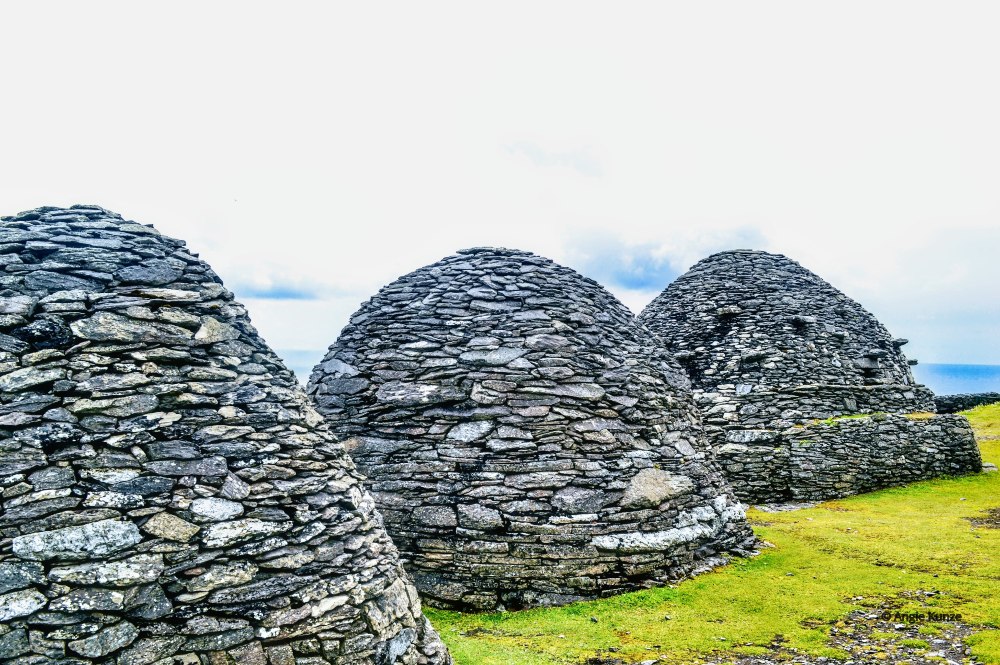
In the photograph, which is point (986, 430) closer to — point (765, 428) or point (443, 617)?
point (765, 428)

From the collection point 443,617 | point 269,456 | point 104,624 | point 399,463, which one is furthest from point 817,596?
point 104,624

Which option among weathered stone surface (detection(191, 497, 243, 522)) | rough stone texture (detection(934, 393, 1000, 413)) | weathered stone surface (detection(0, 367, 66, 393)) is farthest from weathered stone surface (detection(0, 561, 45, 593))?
rough stone texture (detection(934, 393, 1000, 413))

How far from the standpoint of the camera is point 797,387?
17.9 m

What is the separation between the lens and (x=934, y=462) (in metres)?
18.4

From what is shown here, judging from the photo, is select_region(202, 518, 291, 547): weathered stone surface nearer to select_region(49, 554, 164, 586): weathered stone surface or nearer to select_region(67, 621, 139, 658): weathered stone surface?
select_region(49, 554, 164, 586): weathered stone surface

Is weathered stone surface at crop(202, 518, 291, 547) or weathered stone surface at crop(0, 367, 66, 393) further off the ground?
weathered stone surface at crop(0, 367, 66, 393)

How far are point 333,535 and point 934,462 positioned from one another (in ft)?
65.3

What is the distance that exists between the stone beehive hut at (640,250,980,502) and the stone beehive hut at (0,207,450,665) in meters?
13.9

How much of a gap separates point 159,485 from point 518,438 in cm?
543

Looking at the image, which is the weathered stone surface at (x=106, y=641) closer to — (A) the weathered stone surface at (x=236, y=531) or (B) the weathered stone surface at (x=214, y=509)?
(A) the weathered stone surface at (x=236, y=531)

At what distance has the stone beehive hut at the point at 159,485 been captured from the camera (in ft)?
15.1

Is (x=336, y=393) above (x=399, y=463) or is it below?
above

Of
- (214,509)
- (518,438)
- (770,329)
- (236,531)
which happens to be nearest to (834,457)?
(770,329)

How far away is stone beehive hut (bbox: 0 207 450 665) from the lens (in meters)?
4.60
